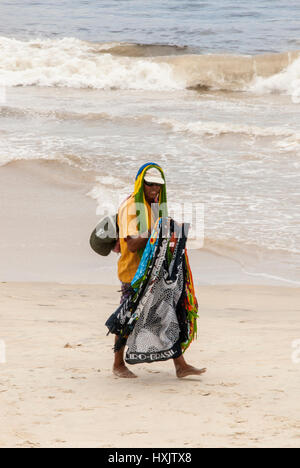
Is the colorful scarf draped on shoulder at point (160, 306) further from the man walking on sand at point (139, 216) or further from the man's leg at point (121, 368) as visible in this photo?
the man's leg at point (121, 368)

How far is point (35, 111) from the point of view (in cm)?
1855

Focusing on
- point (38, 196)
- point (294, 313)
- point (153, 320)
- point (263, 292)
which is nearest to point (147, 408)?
point (153, 320)

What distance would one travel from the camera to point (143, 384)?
187 inches

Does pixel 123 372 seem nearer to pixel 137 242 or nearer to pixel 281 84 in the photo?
pixel 137 242

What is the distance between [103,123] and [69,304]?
10.7 meters

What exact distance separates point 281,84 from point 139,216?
20435mm

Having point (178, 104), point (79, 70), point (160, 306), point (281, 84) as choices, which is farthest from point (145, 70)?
point (160, 306)

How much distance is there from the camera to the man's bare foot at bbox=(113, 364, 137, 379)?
487cm

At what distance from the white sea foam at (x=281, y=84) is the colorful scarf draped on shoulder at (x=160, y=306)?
19002mm

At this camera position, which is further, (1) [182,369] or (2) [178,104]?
(2) [178,104]

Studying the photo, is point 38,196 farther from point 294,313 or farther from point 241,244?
A: point 294,313

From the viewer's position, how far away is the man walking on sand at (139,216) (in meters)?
4.48

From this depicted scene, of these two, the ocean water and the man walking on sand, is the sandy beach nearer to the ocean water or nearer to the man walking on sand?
the man walking on sand

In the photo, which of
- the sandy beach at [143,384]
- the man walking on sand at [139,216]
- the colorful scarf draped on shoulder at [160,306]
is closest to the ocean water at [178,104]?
the sandy beach at [143,384]
